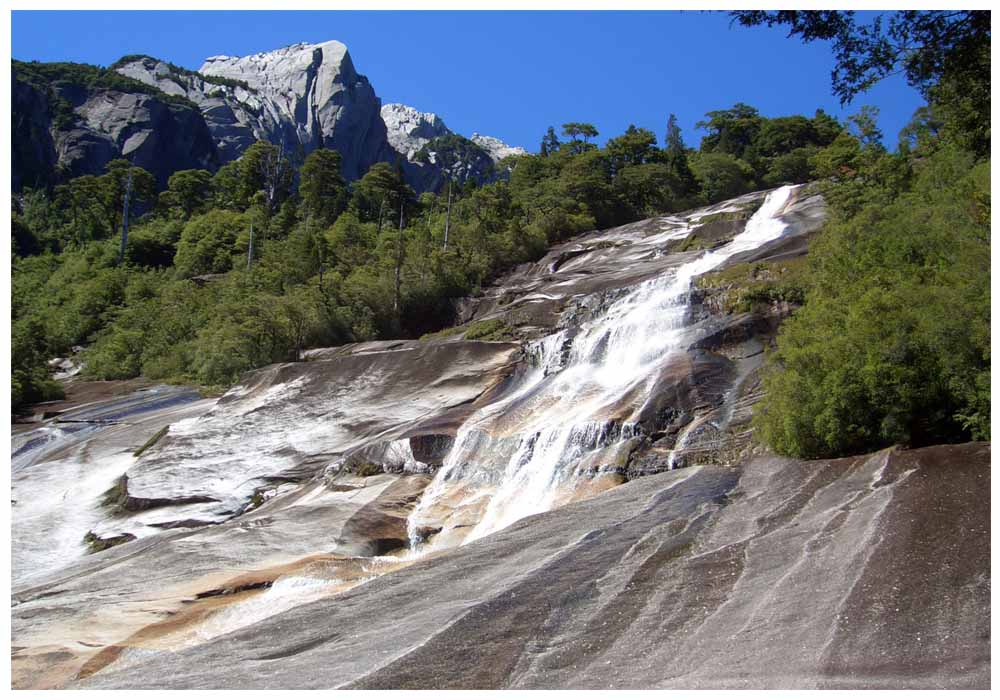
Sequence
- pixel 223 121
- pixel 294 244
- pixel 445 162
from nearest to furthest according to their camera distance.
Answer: pixel 294 244, pixel 223 121, pixel 445 162

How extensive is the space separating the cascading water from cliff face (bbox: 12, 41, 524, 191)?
60218mm

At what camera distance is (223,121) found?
125m

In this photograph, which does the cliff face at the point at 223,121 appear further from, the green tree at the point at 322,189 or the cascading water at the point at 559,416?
the cascading water at the point at 559,416

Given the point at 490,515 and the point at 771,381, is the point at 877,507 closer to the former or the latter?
the point at 771,381

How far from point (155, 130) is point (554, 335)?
92.4 meters

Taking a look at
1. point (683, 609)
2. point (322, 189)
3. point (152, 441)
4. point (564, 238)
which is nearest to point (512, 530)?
point (683, 609)

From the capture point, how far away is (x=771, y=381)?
1753 centimetres

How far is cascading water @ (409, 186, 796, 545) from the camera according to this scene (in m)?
19.0

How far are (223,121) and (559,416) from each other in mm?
115280

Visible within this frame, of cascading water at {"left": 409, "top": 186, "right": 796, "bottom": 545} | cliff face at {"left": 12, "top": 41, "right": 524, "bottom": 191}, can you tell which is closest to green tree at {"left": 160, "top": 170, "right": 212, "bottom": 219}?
cliff face at {"left": 12, "top": 41, "right": 524, "bottom": 191}

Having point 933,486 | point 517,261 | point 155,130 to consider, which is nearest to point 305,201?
point 517,261

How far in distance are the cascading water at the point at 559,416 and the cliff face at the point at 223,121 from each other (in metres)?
60.2

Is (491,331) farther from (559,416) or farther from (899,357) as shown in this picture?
(899,357)

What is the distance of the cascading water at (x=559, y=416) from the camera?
1900cm
